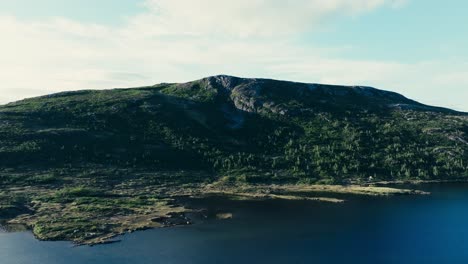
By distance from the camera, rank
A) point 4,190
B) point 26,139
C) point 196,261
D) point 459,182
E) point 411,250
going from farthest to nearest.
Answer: point 26,139 < point 459,182 < point 4,190 < point 411,250 < point 196,261

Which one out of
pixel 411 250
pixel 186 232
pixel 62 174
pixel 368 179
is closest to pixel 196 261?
pixel 186 232

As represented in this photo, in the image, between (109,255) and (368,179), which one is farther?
(368,179)

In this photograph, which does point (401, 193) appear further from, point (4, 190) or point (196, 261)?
point (4, 190)

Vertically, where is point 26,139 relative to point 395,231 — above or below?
above

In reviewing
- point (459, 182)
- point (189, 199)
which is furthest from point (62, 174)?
point (459, 182)

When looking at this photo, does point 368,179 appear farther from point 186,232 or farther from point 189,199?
point 186,232

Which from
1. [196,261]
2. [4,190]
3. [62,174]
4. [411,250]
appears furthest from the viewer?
[62,174]
